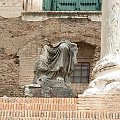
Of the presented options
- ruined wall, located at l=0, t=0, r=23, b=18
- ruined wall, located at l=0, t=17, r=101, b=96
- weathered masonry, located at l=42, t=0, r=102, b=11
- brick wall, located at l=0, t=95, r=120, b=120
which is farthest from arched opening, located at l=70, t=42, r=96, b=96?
brick wall, located at l=0, t=95, r=120, b=120

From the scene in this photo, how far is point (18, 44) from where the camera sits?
25.5 m

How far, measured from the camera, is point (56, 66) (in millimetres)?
14266

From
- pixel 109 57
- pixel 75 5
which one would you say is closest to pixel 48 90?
pixel 109 57

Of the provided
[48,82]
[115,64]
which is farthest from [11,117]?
[48,82]

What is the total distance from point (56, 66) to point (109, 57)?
2.26m

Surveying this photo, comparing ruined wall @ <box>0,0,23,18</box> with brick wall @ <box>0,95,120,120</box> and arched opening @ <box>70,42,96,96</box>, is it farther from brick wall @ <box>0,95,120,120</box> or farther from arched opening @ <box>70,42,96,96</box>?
brick wall @ <box>0,95,120,120</box>

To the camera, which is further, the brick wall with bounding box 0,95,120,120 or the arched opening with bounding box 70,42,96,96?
the arched opening with bounding box 70,42,96,96

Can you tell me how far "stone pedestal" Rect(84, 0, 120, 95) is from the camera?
11.6m

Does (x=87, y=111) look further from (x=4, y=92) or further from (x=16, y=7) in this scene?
(x=16, y=7)

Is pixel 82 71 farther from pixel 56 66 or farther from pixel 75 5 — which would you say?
pixel 56 66

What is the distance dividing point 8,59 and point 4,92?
1866 mm

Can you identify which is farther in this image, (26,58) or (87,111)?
(26,58)

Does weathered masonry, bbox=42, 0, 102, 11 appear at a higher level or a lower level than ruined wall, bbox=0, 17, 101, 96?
higher

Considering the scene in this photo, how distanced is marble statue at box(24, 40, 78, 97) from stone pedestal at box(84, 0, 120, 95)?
142 cm
